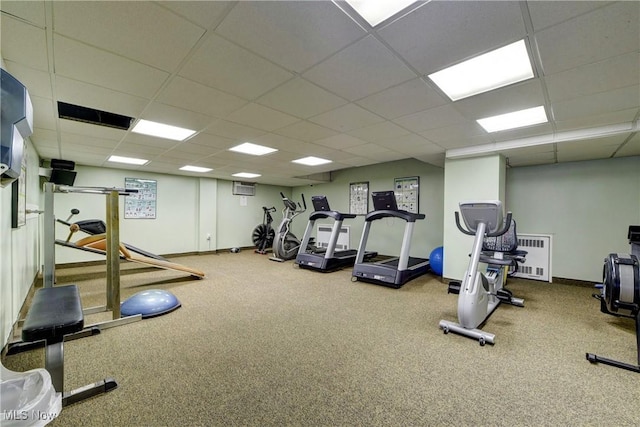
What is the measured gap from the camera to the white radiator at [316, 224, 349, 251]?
7.50 meters

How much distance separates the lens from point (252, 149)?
4.32 meters

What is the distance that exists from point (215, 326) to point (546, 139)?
4.57m

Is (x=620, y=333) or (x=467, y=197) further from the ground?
(x=467, y=197)

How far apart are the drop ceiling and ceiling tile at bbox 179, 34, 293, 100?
0.04 ft

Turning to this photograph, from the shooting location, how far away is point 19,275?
284 centimetres

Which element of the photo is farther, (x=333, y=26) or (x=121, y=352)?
(x=121, y=352)

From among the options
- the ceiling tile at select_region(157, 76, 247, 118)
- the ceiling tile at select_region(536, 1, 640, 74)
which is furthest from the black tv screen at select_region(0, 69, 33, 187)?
the ceiling tile at select_region(536, 1, 640, 74)

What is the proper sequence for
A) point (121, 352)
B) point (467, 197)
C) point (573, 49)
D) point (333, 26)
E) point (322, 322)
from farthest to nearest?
1. point (467, 197)
2. point (322, 322)
3. point (121, 352)
4. point (573, 49)
5. point (333, 26)

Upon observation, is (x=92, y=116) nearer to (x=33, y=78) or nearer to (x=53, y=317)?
(x=33, y=78)

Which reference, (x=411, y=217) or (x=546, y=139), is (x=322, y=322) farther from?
(x=546, y=139)

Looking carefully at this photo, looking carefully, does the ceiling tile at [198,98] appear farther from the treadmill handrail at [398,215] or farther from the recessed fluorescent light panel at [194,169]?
the recessed fluorescent light panel at [194,169]

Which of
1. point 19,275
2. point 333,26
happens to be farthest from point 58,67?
point 19,275

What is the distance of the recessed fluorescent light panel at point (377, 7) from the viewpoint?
4.38 ft

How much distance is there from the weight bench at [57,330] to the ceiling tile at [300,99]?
2.09 metres
